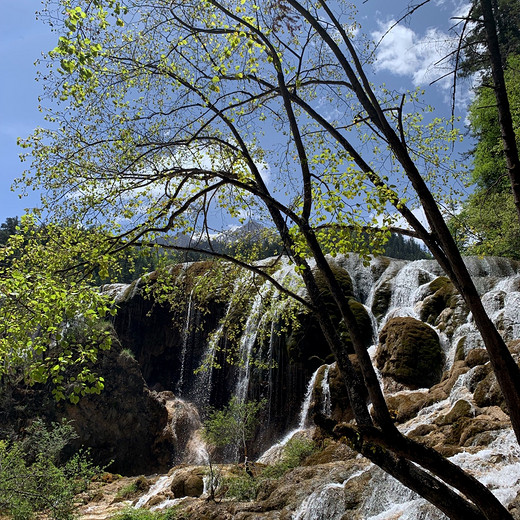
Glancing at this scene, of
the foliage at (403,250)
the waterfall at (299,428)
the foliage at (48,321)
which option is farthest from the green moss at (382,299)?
the foliage at (403,250)

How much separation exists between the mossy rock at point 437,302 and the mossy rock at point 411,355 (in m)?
1.39

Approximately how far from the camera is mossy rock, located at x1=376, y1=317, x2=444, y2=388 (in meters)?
15.5

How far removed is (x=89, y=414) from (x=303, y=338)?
11466 mm

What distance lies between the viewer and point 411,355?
15789mm

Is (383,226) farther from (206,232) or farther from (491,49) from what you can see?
(206,232)

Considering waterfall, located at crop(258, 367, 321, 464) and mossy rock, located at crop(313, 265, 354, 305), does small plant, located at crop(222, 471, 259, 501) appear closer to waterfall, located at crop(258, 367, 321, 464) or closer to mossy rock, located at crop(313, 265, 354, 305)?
waterfall, located at crop(258, 367, 321, 464)

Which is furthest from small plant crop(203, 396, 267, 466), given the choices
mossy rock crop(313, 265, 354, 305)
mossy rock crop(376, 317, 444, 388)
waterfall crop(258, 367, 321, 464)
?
mossy rock crop(313, 265, 354, 305)

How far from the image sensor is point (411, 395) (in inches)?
543

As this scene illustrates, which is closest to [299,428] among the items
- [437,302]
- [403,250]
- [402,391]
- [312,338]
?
[312,338]

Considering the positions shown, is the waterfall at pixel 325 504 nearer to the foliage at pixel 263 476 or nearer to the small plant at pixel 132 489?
the foliage at pixel 263 476

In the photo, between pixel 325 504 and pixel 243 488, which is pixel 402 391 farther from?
pixel 325 504

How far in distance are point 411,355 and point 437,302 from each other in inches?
136

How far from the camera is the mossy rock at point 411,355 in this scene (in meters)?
15.5

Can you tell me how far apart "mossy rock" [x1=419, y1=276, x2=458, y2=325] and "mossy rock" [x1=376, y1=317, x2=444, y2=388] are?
1.39m
